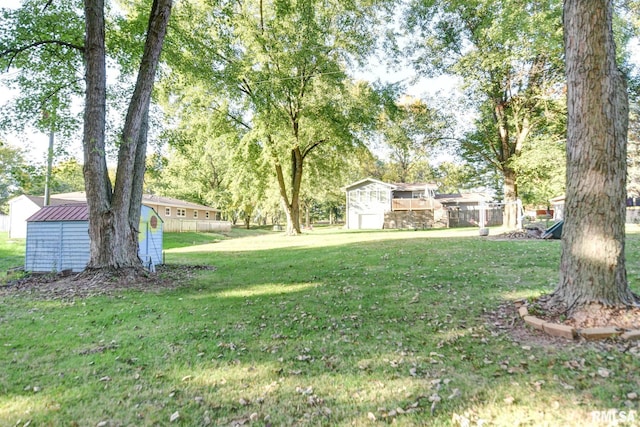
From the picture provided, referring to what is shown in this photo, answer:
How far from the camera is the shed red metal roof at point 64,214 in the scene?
9.73 metres

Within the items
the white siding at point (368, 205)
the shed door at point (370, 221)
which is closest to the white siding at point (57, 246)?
the shed door at point (370, 221)

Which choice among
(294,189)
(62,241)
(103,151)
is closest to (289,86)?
(294,189)

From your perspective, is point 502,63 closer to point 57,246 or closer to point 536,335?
point 536,335

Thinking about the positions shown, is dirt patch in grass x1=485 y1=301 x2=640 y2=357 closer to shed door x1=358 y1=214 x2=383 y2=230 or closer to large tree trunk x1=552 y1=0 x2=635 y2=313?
large tree trunk x1=552 y1=0 x2=635 y2=313

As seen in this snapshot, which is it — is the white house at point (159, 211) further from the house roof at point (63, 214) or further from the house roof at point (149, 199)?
the house roof at point (63, 214)

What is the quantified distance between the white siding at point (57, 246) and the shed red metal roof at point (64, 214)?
12 centimetres

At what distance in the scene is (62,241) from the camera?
9.72 metres

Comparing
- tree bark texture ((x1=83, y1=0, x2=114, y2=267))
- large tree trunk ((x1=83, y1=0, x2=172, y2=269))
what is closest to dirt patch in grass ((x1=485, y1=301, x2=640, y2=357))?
large tree trunk ((x1=83, y1=0, x2=172, y2=269))

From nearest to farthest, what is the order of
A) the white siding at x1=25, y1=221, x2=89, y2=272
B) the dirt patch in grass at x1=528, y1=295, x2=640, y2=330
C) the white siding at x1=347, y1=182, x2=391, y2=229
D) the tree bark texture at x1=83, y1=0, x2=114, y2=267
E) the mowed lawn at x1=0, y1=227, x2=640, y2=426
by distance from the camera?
the mowed lawn at x1=0, y1=227, x2=640, y2=426, the dirt patch in grass at x1=528, y1=295, x2=640, y2=330, the tree bark texture at x1=83, y1=0, x2=114, y2=267, the white siding at x1=25, y1=221, x2=89, y2=272, the white siding at x1=347, y1=182, x2=391, y2=229

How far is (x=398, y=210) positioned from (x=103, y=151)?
32873mm

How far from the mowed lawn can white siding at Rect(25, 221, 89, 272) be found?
3505 millimetres

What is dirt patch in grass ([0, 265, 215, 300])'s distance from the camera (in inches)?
272

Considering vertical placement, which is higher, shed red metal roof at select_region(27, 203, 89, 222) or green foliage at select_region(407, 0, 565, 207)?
green foliage at select_region(407, 0, 565, 207)

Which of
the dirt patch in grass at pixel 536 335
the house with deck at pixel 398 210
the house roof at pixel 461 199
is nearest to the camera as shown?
the dirt patch in grass at pixel 536 335
